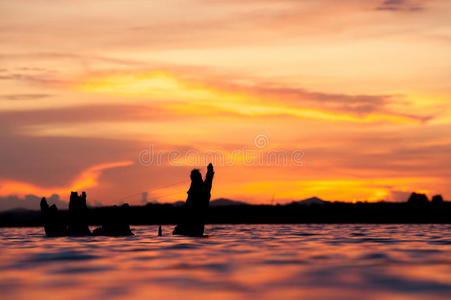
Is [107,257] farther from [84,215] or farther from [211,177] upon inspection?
[84,215]

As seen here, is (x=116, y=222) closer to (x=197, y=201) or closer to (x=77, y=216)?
(x=77, y=216)

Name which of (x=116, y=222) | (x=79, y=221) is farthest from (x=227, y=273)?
(x=79, y=221)

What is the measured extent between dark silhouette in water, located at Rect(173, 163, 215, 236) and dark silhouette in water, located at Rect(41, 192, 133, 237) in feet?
27.7

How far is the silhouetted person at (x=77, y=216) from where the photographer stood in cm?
7662

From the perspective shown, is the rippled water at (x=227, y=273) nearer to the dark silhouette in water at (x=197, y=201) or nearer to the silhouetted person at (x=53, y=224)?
the dark silhouette in water at (x=197, y=201)

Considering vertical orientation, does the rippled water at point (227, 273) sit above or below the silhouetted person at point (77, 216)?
below

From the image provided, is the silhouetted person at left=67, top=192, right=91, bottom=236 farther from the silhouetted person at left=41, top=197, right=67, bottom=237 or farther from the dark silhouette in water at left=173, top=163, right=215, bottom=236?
the dark silhouette in water at left=173, top=163, right=215, bottom=236

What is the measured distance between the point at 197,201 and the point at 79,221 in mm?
15903

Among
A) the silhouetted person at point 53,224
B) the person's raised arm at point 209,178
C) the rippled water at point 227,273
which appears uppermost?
the person's raised arm at point 209,178

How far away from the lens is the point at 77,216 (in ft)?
254

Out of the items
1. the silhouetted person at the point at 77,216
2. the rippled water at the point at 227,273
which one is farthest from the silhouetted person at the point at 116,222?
the rippled water at the point at 227,273

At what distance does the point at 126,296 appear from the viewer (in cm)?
2594

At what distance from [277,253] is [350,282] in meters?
16.7

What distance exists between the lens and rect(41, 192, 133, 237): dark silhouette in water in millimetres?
74375
